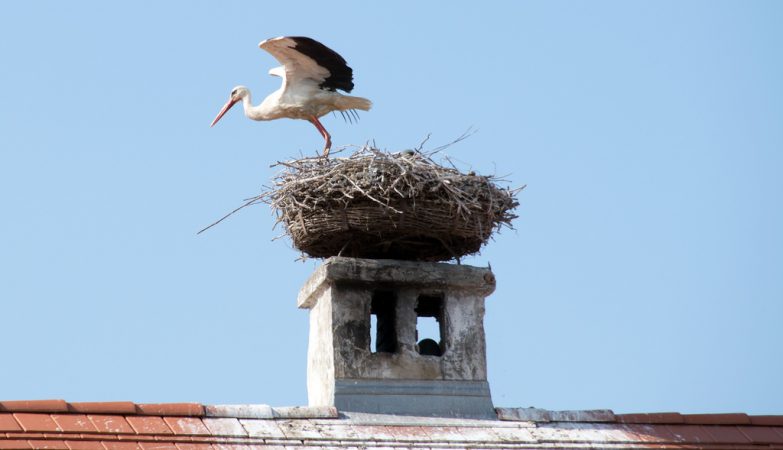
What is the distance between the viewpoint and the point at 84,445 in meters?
6.94

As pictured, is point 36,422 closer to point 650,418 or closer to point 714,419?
point 650,418

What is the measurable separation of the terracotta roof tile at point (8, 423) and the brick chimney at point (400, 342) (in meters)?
1.81

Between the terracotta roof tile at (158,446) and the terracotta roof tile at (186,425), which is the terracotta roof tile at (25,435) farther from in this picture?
the terracotta roof tile at (186,425)

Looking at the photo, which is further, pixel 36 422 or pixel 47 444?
pixel 36 422

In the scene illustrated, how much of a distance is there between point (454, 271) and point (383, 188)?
0.63 meters

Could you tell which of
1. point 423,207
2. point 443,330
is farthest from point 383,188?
point 443,330

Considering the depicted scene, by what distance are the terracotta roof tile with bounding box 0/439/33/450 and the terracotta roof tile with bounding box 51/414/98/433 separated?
0.22 meters

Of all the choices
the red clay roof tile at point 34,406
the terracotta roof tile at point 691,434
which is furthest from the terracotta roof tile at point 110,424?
the terracotta roof tile at point 691,434

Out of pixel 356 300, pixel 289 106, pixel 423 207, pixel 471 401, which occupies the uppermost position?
pixel 289 106

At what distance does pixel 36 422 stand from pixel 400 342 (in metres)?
2.18

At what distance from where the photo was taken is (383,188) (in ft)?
28.2

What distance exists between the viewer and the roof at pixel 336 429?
703cm

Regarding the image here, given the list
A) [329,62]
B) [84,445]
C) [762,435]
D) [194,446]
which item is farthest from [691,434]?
[329,62]

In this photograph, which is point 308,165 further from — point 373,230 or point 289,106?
point 289,106
